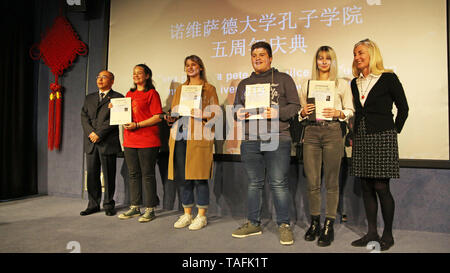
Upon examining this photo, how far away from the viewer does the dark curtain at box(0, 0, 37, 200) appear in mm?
3557

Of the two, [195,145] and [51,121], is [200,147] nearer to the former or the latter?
[195,145]

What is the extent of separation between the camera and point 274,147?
2.21 meters

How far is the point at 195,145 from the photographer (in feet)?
8.19

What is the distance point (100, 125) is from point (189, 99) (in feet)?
3.26

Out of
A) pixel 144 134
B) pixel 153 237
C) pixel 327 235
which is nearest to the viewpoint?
pixel 327 235

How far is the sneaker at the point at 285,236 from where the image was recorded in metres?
2.11

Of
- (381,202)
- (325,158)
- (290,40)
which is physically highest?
(290,40)

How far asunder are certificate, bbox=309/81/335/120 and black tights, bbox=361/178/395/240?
549 millimetres

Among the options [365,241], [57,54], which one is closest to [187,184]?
[365,241]

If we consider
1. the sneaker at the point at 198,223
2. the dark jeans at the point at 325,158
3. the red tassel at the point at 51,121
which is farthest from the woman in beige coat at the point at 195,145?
the red tassel at the point at 51,121

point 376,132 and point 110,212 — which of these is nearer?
point 376,132

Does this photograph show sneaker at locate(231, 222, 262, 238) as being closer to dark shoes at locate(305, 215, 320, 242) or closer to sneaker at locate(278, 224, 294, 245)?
sneaker at locate(278, 224, 294, 245)

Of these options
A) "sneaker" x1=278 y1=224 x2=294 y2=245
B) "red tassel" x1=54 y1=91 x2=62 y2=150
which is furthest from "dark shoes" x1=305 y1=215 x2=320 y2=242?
"red tassel" x1=54 y1=91 x2=62 y2=150

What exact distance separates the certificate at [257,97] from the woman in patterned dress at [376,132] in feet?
2.07
